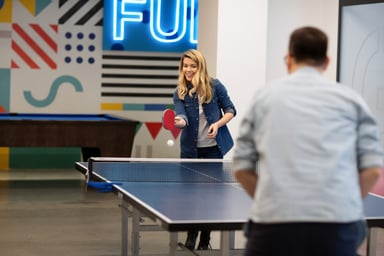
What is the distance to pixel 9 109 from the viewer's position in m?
10.8

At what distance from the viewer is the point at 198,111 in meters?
5.62

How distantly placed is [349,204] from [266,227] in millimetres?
259

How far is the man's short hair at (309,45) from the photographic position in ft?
7.93

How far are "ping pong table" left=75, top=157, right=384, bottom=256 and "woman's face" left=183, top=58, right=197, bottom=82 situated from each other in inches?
26.2

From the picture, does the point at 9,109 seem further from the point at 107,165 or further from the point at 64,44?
the point at 107,165

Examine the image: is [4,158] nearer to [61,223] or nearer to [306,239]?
[61,223]

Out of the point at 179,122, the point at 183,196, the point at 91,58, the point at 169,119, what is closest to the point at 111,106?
the point at 91,58

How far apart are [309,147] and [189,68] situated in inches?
128

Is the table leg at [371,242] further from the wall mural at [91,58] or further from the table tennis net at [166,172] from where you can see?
the wall mural at [91,58]

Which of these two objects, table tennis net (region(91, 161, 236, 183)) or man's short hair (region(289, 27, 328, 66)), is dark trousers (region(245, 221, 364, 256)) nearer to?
man's short hair (region(289, 27, 328, 66))

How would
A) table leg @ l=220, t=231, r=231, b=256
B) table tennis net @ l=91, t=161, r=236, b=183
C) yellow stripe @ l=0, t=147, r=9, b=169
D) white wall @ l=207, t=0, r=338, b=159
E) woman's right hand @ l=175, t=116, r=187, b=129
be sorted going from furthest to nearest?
yellow stripe @ l=0, t=147, r=9, b=169 → white wall @ l=207, t=0, r=338, b=159 → woman's right hand @ l=175, t=116, r=187, b=129 → table tennis net @ l=91, t=161, r=236, b=183 → table leg @ l=220, t=231, r=231, b=256

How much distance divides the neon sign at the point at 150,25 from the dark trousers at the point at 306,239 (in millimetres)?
8714

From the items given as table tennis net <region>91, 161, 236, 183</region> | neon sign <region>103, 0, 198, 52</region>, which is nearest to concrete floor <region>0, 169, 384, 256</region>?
table tennis net <region>91, 161, 236, 183</region>

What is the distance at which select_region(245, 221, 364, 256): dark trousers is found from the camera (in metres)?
2.38
